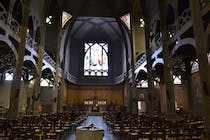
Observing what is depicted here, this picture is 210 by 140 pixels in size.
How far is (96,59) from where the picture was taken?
129 feet

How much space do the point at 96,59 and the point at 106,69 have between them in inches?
121

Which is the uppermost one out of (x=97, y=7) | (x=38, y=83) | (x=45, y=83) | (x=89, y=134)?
(x=97, y=7)

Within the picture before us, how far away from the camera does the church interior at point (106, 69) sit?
31.1ft

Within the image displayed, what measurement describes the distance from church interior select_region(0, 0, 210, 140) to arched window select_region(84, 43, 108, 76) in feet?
0.71

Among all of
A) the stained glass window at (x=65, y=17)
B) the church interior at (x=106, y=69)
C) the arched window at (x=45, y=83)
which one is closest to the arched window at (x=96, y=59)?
the church interior at (x=106, y=69)

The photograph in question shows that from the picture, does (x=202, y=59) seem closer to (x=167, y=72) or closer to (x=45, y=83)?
(x=167, y=72)

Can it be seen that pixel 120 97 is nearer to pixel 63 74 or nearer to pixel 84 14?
pixel 63 74

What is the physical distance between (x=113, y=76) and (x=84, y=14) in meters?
14.6

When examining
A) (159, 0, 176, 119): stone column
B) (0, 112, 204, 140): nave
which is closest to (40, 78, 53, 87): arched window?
(0, 112, 204, 140): nave

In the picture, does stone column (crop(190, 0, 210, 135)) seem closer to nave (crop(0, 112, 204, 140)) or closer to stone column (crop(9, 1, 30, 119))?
nave (crop(0, 112, 204, 140))

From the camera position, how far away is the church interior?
9.47 metres

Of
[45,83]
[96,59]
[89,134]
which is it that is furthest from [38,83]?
[96,59]

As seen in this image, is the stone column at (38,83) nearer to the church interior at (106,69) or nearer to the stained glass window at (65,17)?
the church interior at (106,69)

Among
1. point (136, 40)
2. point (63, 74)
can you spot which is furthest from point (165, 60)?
point (63, 74)
